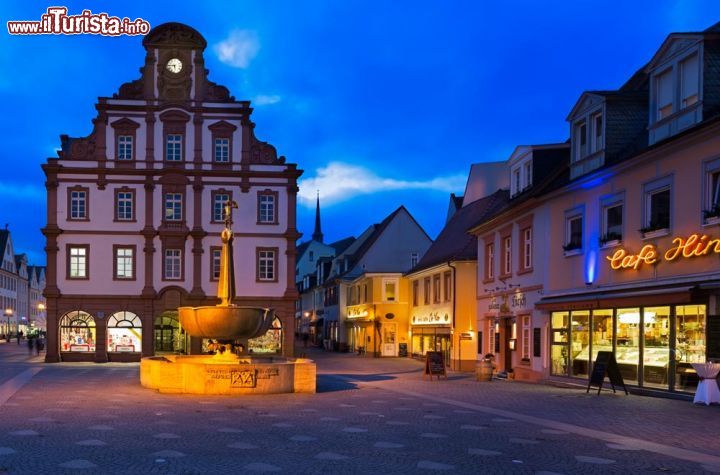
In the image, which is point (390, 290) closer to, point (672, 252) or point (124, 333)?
point (124, 333)

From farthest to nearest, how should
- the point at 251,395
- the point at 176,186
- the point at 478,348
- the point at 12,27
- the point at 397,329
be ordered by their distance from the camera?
the point at 397,329, the point at 176,186, the point at 478,348, the point at 12,27, the point at 251,395

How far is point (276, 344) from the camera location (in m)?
49.2

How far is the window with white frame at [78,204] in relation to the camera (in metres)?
46.8

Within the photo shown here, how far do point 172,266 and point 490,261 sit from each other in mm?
19816

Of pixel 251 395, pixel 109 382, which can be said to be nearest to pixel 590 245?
pixel 251 395

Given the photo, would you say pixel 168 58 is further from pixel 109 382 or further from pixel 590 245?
pixel 590 245

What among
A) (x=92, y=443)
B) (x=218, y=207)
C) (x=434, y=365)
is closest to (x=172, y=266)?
(x=218, y=207)

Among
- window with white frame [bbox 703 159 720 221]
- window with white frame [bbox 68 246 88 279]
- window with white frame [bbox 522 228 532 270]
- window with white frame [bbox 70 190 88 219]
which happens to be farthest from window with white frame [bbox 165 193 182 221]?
window with white frame [bbox 703 159 720 221]

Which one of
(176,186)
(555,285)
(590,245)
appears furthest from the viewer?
(176,186)

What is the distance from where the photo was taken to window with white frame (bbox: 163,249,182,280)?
47531 millimetres

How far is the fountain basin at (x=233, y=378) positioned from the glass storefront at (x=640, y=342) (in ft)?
28.7

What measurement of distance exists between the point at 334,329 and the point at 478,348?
34818 millimetres

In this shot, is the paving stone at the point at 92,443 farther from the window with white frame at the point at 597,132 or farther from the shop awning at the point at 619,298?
the window with white frame at the point at 597,132

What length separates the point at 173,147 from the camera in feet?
157
